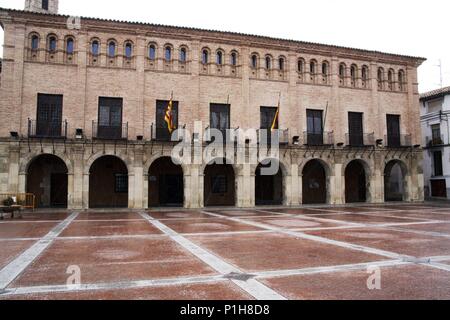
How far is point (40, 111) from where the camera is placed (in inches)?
811

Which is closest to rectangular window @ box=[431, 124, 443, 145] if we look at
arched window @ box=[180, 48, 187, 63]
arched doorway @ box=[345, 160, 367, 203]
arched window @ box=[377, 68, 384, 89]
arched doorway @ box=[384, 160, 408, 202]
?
arched doorway @ box=[384, 160, 408, 202]

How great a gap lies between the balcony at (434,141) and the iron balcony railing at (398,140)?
18.1 ft

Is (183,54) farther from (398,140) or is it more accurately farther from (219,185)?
(398,140)

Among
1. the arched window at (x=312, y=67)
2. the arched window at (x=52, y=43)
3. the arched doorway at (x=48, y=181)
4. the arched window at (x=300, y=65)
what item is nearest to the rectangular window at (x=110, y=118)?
the arched window at (x=52, y=43)

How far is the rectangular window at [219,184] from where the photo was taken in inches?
1016

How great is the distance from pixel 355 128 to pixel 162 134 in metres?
13.9

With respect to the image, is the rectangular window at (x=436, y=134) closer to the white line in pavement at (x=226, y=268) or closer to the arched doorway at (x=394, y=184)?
the arched doorway at (x=394, y=184)

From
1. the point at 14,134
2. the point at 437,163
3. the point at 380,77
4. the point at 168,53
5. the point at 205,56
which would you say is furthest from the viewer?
the point at 437,163

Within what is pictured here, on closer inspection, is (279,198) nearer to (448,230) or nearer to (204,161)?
(204,161)

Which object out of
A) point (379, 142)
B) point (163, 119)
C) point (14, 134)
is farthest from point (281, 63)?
point (14, 134)

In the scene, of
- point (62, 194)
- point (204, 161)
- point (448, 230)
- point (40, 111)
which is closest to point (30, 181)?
point (62, 194)

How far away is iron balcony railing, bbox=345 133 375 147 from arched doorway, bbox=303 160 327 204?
121 inches

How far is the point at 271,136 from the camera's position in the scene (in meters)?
23.5

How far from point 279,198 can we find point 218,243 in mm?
18440
